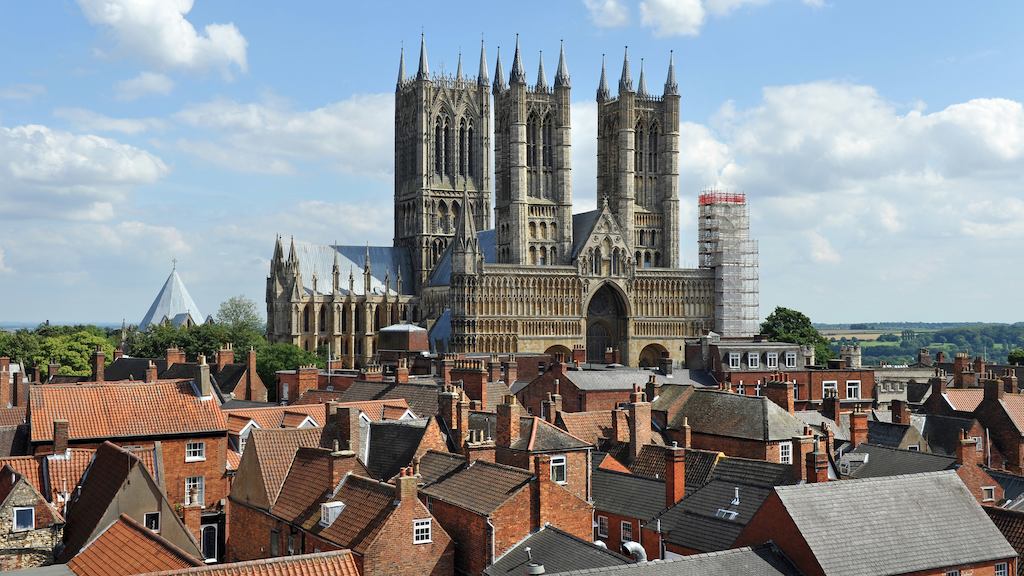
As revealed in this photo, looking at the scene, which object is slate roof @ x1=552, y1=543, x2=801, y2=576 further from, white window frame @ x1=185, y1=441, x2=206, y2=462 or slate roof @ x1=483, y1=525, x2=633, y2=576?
white window frame @ x1=185, y1=441, x2=206, y2=462

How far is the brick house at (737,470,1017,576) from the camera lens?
95.9 feet

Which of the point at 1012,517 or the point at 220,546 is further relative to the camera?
the point at 220,546

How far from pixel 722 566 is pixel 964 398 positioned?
3788cm

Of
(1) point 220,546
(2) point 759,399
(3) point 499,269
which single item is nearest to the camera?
(1) point 220,546

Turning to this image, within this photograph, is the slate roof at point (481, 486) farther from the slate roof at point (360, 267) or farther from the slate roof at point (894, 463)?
the slate roof at point (360, 267)

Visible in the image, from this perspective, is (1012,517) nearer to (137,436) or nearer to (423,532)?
(423,532)

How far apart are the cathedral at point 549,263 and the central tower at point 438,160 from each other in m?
0.39

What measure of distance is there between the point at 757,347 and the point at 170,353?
42.1 metres

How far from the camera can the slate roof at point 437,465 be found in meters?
36.2

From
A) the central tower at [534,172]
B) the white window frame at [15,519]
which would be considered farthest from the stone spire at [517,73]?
the white window frame at [15,519]

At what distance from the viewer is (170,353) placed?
276ft

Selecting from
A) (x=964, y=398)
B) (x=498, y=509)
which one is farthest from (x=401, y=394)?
(x=964, y=398)

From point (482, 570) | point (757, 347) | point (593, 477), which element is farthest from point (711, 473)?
point (757, 347)

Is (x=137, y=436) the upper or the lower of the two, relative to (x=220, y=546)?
upper
